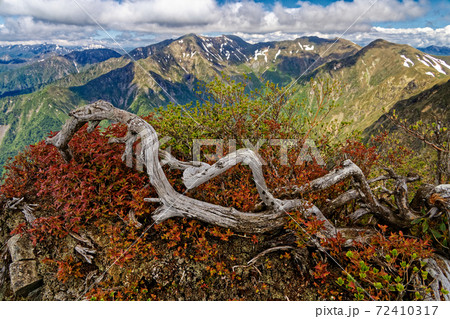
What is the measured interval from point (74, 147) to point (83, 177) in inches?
50.0

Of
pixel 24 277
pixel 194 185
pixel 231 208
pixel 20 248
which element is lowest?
pixel 24 277

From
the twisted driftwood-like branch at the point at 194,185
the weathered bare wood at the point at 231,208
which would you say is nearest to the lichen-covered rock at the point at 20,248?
the weathered bare wood at the point at 231,208

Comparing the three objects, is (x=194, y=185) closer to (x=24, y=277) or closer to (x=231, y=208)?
(x=231, y=208)

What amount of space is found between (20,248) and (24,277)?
0.96 meters

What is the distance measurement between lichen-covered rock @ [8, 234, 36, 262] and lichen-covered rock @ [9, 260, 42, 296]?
133 mm

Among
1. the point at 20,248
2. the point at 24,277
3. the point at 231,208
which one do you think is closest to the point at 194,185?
the point at 231,208

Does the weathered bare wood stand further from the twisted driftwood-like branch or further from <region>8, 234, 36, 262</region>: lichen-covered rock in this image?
<region>8, 234, 36, 262</region>: lichen-covered rock

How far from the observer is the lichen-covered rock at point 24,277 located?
579cm

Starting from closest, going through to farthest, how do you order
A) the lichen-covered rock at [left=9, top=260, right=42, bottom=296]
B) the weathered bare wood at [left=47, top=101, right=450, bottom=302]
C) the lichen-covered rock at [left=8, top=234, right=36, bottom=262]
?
1. the lichen-covered rock at [left=9, top=260, right=42, bottom=296]
2. the lichen-covered rock at [left=8, top=234, right=36, bottom=262]
3. the weathered bare wood at [left=47, top=101, right=450, bottom=302]

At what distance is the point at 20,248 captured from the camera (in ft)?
21.3

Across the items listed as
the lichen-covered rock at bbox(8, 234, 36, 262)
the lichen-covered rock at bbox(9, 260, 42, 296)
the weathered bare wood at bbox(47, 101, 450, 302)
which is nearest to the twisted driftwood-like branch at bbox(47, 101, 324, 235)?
the weathered bare wood at bbox(47, 101, 450, 302)

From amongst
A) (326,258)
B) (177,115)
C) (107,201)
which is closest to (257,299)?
(326,258)

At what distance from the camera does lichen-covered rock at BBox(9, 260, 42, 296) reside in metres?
5.79

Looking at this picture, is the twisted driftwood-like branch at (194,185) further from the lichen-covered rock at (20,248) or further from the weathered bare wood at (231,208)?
the lichen-covered rock at (20,248)
